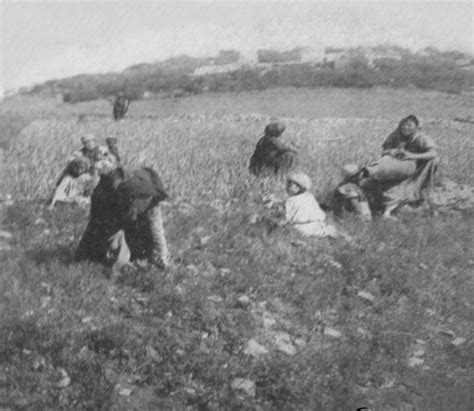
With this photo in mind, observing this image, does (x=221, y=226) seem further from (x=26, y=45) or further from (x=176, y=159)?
(x=26, y=45)

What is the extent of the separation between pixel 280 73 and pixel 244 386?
1.99 meters

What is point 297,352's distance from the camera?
3.79 metres

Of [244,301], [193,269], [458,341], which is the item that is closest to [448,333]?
[458,341]

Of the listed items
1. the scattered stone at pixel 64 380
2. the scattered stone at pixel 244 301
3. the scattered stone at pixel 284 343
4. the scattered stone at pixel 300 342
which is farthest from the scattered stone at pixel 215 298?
the scattered stone at pixel 64 380

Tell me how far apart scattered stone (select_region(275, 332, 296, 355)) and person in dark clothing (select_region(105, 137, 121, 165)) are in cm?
144

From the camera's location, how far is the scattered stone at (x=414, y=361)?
3.89 m

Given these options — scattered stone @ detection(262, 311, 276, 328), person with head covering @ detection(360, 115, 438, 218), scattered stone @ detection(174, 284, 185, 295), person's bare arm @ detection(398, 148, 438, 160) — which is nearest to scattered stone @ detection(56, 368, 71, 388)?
scattered stone @ detection(174, 284, 185, 295)

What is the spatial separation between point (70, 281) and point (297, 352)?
1389mm

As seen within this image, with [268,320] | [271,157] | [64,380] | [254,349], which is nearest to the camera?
[64,380]

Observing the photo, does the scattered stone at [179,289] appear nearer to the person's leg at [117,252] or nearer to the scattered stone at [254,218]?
the person's leg at [117,252]

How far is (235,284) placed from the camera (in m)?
3.93

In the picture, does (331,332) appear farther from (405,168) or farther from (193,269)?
(405,168)

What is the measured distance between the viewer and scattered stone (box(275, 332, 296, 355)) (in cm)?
379

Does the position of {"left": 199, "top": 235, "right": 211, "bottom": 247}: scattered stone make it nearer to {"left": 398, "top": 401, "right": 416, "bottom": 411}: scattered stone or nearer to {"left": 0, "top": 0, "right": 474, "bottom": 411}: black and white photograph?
{"left": 0, "top": 0, "right": 474, "bottom": 411}: black and white photograph
